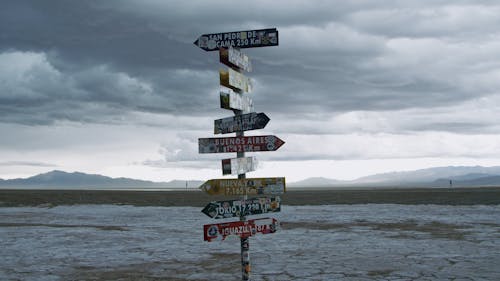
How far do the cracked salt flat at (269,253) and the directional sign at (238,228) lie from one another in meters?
1.36

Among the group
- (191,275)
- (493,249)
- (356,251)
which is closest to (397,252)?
(356,251)

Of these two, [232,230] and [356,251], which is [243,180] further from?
[356,251]

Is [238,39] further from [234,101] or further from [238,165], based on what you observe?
Answer: [238,165]

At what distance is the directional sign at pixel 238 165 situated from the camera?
8336 mm

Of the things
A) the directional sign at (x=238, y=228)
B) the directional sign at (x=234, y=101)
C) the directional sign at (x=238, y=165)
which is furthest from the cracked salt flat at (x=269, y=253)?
the directional sign at (x=234, y=101)

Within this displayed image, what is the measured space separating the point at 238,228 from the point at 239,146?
56.1 inches

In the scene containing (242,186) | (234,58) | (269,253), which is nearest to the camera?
(242,186)

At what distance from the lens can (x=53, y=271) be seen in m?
10.5

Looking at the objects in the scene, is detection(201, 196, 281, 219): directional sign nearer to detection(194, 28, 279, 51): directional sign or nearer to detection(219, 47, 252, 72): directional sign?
detection(219, 47, 252, 72): directional sign

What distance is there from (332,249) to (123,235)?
7.46m

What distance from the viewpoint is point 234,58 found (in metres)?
8.91

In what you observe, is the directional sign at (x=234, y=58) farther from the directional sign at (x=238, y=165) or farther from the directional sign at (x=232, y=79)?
the directional sign at (x=238, y=165)

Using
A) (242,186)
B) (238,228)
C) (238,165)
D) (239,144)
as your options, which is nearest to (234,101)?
(239,144)

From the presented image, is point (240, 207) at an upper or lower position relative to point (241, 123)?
lower
